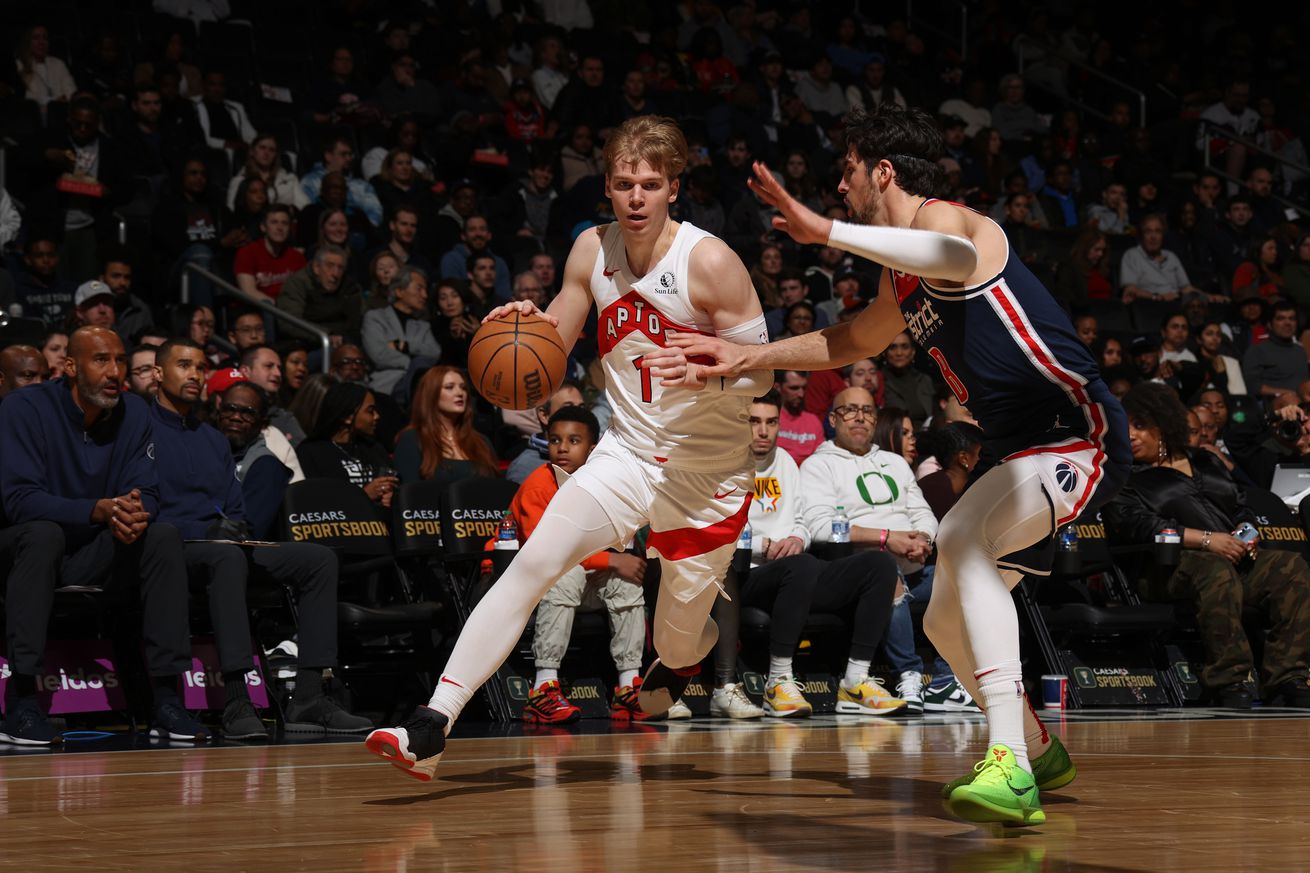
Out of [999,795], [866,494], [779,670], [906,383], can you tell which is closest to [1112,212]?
[906,383]

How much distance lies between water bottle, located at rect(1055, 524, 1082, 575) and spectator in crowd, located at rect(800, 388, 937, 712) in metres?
0.71

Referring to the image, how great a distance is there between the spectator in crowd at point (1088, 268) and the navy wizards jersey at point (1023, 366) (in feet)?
32.7

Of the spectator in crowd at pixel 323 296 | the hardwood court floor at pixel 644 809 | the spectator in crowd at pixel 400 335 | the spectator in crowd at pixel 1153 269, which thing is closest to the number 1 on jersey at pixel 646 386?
the hardwood court floor at pixel 644 809

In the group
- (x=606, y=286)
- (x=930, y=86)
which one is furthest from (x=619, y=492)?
(x=930, y=86)

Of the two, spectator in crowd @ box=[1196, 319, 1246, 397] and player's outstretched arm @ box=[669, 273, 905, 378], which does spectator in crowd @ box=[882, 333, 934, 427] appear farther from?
player's outstretched arm @ box=[669, 273, 905, 378]

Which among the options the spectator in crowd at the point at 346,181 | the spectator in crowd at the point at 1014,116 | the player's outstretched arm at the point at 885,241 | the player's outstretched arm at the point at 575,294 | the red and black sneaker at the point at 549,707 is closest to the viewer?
the player's outstretched arm at the point at 885,241

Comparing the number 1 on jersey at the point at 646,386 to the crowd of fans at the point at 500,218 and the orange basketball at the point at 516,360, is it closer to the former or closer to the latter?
the orange basketball at the point at 516,360

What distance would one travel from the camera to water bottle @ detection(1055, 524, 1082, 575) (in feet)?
28.3

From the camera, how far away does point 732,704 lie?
7887 mm

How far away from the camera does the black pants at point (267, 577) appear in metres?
6.88

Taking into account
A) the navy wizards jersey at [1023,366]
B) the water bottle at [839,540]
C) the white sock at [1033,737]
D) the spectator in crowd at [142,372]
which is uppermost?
the spectator in crowd at [142,372]

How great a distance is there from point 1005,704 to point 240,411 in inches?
212

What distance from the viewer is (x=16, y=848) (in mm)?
3684

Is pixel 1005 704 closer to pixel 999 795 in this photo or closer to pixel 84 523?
pixel 999 795
